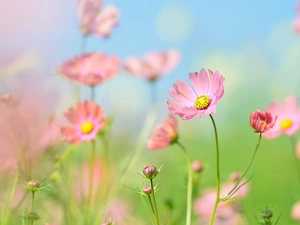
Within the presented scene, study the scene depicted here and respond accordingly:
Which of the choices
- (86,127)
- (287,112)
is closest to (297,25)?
(287,112)

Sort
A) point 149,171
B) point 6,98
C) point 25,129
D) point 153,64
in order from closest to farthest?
point 149,171, point 6,98, point 25,129, point 153,64

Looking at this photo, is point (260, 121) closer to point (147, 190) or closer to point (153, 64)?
point (147, 190)

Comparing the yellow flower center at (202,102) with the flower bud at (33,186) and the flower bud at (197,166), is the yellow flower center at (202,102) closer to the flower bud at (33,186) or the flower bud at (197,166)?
the flower bud at (33,186)

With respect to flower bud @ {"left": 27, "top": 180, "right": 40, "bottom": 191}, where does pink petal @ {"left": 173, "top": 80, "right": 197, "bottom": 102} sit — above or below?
above

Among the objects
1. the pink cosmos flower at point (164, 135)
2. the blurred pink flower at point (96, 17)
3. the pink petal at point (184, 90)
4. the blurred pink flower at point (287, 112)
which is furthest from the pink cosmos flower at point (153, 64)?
the pink petal at point (184, 90)

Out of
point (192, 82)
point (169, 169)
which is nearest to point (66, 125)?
point (192, 82)

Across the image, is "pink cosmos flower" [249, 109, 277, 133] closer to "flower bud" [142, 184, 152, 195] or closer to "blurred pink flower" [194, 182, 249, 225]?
"flower bud" [142, 184, 152, 195]

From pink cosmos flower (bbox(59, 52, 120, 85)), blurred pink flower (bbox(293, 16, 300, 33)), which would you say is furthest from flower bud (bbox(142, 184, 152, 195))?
blurred pink flower (bbox(293, 16, 300, 33))
